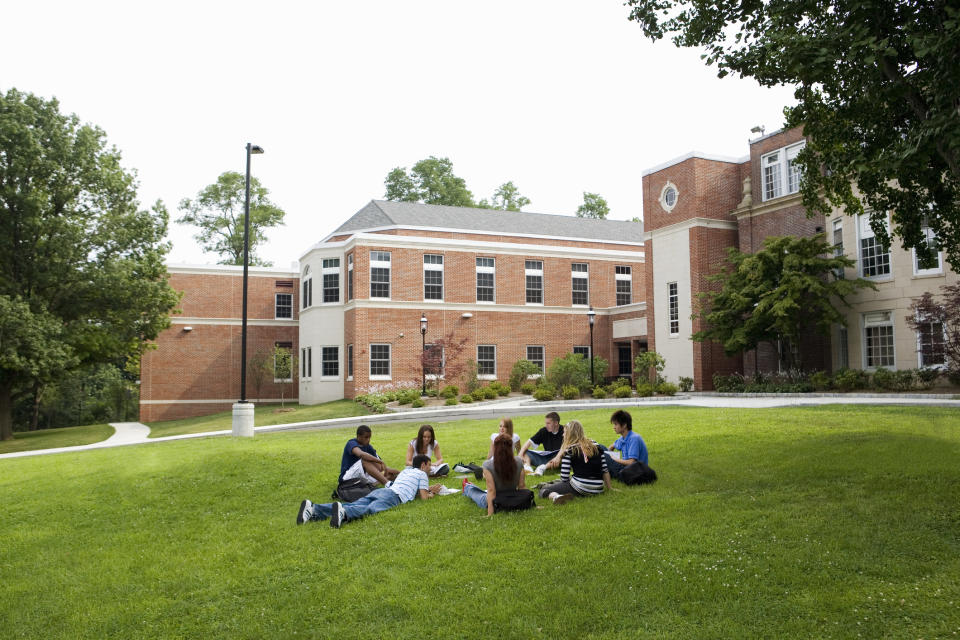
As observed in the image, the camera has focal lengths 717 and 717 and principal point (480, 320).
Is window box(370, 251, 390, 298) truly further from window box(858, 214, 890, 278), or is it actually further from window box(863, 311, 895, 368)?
window box(863, 311, 895, 368)

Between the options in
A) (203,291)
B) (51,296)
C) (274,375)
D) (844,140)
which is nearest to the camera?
(844,140)

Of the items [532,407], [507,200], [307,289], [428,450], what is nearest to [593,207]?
[507,200]

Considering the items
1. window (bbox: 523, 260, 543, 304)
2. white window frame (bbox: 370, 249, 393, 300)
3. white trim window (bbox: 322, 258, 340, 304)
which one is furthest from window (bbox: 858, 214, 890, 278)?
white trim window (bbox: 322, 258, 340, 304)

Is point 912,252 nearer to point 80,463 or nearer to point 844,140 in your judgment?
point 844,140

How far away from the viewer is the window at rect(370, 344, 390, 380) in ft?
116

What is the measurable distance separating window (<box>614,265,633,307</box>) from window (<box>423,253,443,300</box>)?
10917 millimetres

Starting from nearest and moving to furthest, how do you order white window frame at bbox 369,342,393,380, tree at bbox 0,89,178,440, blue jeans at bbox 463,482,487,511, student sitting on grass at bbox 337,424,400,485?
blue jeans at bbox 463,482,487,511 < student sitting on grass at bbox 337,424,400,485 < tree at bbox 0,89,178,440 < white window frame at bbox 369,342,393,380

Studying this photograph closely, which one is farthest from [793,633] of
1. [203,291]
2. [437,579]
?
[203,291]

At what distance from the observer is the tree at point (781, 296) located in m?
23.3

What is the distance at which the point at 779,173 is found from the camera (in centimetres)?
2839

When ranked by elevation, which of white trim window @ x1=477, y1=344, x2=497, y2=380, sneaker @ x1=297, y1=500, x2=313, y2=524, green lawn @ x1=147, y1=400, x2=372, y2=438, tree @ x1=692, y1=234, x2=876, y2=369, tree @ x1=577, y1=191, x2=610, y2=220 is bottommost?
green lawn @ x1=147, y1=400, x2=372, y2=438

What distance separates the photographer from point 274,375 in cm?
3938

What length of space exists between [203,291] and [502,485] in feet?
126

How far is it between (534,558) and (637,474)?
3.00 meters
